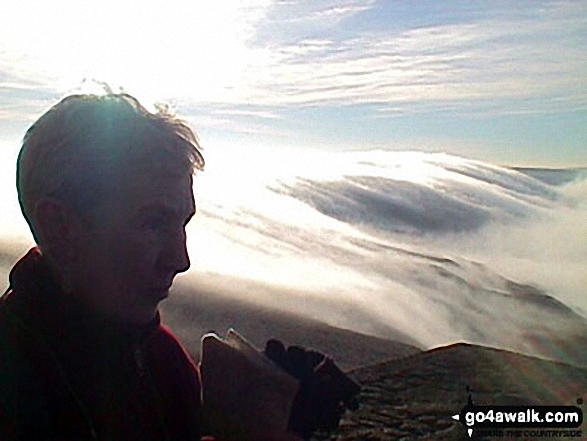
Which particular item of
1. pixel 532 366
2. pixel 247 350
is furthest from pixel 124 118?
pixel 532 366

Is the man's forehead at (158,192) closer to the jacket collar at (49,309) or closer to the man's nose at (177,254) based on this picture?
the man's nose at (177,254)

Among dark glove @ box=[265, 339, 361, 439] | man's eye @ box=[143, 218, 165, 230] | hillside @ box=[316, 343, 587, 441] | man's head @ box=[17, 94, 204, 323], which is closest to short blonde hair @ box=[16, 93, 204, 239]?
man's head @ box=[17, 94, 204, 323]

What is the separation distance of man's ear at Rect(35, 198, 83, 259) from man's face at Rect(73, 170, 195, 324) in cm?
3

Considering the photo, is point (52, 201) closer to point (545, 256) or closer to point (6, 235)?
point (6, 235)

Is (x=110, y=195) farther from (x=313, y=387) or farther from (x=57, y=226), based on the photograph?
(x=313, y=387)

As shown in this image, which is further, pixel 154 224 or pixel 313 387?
pixel 313 387

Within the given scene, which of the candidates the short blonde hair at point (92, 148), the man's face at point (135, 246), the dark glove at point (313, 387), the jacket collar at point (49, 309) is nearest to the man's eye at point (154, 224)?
the man's face at point (135, 246)

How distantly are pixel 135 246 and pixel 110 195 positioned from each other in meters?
0.12

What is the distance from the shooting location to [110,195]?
4.87ft

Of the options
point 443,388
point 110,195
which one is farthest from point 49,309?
point 443,388

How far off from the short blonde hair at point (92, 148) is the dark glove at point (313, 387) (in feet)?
1.72

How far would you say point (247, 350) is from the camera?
171cm

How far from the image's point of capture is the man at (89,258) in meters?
1.46

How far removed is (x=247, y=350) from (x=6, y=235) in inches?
232
